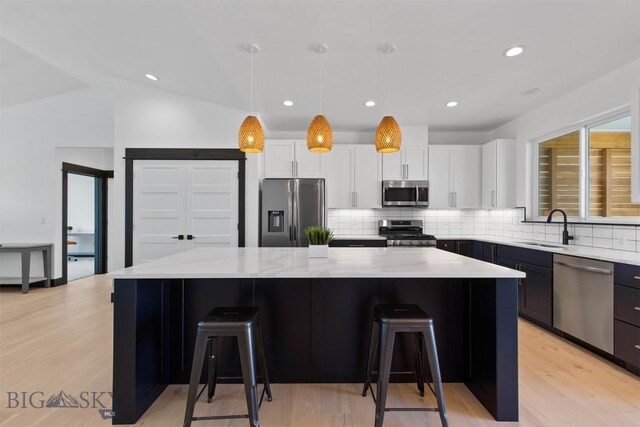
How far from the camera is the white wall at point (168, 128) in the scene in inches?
177

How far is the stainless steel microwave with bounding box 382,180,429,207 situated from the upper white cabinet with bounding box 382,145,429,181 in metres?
0.10

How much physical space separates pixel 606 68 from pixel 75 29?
5.02 m

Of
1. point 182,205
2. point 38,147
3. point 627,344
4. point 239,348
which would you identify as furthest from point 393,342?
point 38,147

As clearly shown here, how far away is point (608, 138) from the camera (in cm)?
332

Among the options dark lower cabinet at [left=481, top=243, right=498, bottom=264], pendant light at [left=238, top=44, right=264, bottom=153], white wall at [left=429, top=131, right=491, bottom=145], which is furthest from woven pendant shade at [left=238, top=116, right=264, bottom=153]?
white wall at [left=429, top=131, right=491, bottom=145]

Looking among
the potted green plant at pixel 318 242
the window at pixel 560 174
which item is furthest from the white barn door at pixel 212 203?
the window at pixel 560 174

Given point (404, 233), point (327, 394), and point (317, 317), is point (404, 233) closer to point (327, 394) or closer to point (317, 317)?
point (317, 317)

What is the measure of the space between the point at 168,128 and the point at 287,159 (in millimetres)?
1737

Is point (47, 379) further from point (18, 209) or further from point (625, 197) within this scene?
point (625, 197)

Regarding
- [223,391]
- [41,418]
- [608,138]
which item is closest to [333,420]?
[223,391]

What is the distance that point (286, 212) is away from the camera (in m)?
4.53

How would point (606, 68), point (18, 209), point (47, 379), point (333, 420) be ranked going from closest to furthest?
point (333, 420), point (47, 379), point (606, 68), point (18, 209)

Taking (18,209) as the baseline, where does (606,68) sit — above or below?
above

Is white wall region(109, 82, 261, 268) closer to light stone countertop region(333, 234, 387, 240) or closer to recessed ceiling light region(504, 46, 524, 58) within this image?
light stone countertop region(333, 234, 387, 240)
